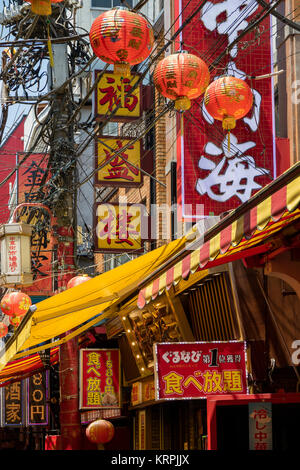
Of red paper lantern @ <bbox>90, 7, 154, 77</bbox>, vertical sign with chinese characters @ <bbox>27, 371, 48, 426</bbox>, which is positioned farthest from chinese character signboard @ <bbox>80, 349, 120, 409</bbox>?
red paper lantern @ <bbox>90, 7, 154, 77</bbox>

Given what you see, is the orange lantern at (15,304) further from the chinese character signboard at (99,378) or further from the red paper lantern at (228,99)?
the red paper lantern at (228,99)

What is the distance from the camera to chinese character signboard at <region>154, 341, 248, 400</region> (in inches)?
459

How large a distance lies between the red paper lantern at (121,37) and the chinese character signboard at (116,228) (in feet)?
28.6

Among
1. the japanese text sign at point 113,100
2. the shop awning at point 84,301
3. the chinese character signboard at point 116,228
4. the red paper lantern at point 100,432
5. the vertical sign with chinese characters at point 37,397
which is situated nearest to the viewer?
the shop awning at point 84,301

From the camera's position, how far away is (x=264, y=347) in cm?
1262

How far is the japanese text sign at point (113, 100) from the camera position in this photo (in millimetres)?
19219

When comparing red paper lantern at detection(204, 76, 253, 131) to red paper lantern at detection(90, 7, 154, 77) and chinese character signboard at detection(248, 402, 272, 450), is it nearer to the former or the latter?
red paper lantern at detection(90, 7, 154, 77)

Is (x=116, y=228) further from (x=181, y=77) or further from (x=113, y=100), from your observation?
(x=181, y=77)

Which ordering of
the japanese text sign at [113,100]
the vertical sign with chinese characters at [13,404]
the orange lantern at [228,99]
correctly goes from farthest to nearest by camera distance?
1. the vertical sign with chinese characters at [13,404]
2. the japanese text sign at [113,100]
3. the orange lantern at [228,99]

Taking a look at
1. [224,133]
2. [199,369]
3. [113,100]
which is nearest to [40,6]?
[199,369]

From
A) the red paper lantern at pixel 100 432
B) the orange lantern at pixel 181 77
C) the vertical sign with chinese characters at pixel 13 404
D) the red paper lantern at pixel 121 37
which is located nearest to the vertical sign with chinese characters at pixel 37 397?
the vertical sign with chinese characters at pixel 13 404

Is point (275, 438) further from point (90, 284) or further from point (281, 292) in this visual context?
point (90, 284)

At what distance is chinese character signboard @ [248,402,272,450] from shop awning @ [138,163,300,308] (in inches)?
72.6

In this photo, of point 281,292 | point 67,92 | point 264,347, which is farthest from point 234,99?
point 67,92
